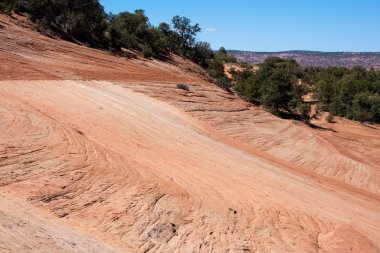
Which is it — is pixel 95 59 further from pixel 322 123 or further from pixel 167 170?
pixel 322 123

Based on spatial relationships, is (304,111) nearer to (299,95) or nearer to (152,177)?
(299,95)

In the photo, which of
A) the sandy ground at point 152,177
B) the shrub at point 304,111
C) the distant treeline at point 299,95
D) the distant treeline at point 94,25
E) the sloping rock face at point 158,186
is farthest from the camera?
the shrub at point 304,111

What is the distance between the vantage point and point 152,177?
14047mm

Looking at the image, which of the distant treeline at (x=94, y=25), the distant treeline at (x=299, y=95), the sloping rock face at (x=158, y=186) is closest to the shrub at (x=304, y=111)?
the distant treeline at (x=299, y=95)

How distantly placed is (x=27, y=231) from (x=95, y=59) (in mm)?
27742

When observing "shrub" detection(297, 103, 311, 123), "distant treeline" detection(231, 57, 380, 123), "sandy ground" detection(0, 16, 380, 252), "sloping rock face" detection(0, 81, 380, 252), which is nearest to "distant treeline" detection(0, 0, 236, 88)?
"distant treeline" detection(231, 57, 380, 123)

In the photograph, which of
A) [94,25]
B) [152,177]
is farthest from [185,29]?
[152,177]

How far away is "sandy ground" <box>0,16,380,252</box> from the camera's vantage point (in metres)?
10.6

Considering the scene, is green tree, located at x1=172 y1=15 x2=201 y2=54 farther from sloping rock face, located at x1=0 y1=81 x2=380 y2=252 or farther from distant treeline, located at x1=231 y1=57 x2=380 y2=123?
sloping rock face, located at x1=0 y1=81 x2=380 y2=252

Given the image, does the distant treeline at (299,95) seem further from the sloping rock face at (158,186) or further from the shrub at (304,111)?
the sloping rock face at (158,186)

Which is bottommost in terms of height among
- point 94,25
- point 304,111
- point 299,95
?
point 304,111

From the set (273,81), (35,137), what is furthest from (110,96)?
(273,81)

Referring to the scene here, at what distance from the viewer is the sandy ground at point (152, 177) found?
10.6 metres

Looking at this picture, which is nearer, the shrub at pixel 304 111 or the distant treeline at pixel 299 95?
the distant treeline at pixel 299 95
